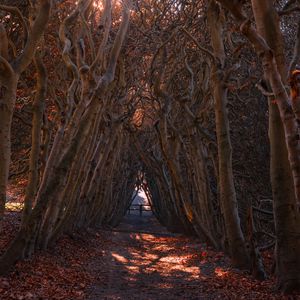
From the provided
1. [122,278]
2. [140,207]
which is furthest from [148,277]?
[140,207]

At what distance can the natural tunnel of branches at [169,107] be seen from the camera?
6.52 metres

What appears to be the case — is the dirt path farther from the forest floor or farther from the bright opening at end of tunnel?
the bright opening at end of tunnel

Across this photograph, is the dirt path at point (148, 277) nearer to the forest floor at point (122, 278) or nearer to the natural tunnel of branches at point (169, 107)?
the forest floor at point (122, 278)

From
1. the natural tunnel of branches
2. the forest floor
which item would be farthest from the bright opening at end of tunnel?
the forest floor

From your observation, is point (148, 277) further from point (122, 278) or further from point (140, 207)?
point (140, 207)

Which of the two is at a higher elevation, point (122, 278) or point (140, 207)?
point (140, 207)

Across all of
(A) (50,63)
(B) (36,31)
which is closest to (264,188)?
(A) (50,63)

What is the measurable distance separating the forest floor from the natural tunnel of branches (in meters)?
0.47

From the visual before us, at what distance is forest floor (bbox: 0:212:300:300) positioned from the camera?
7039mm

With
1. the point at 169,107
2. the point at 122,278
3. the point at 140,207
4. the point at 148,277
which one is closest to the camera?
the point at 122,278

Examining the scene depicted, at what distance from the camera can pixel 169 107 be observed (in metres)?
13.7

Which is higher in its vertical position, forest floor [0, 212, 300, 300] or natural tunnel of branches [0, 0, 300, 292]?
natural tunnel of branches [0, 0, 300, 292]

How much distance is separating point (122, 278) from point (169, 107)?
6.26 metres

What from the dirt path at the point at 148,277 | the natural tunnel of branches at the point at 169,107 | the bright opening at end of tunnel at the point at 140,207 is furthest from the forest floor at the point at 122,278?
the bright opening at end of tunnel at the point at 140,207
